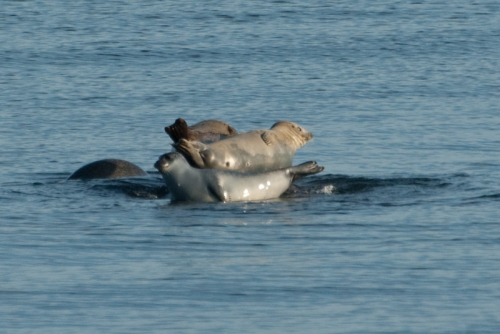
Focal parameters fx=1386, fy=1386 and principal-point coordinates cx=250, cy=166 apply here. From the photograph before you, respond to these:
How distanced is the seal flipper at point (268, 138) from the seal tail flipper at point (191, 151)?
29.7 inches

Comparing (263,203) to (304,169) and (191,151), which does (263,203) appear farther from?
(191,151)

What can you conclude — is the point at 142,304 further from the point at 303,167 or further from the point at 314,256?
the point at 303,167

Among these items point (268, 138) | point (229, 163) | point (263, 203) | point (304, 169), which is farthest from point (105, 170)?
point (304, 169)

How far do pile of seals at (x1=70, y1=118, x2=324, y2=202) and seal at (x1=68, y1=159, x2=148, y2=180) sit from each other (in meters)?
0.94

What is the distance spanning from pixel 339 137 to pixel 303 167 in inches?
136

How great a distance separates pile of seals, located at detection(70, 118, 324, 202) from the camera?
39.3ft

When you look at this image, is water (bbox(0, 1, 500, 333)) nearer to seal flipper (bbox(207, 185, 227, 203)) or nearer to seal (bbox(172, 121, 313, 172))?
seal flipper (bbox(207, 185, 227, 203))

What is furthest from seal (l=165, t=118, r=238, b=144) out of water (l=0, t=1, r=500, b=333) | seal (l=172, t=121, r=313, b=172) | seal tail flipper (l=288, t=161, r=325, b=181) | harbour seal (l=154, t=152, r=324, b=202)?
seal tail flipper (l=288, t=161, r=325, b=181)

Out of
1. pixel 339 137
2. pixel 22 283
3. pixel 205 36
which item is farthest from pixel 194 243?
pixel 205 36

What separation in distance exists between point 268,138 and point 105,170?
5.82 ft

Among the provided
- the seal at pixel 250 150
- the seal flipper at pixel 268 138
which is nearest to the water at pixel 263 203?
the seal at pixel 250 150

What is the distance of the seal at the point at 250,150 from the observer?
12148 millimetres

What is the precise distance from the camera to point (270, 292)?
8.77 m

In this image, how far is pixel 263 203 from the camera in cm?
1218
